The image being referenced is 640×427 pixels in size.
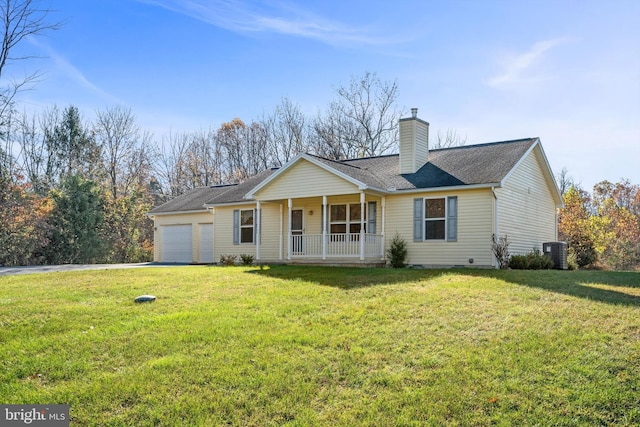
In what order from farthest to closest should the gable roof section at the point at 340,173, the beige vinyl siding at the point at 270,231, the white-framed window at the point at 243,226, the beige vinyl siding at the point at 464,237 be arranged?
the white-framed window at the point at 243,226, the beige vinyl siding at the point at 270,231, the gable roof section at the point at 340,173, the beige vinyl siding at the point at 464,237

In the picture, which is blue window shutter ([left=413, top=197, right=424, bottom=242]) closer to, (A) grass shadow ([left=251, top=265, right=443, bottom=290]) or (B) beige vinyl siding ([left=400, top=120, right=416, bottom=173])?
(B) beige vinyl siding ([left=400, top=120, right=416, bottom=173])

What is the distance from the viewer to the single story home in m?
16.4

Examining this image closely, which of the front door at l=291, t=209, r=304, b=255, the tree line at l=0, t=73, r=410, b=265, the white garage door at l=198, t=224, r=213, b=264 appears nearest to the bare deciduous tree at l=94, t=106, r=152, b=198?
the tree line at l=0, t=73, r=410, b=265

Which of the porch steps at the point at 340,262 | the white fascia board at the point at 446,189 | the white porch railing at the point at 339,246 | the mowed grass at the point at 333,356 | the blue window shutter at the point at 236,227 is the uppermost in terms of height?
the white fascia board at the point at 446,189

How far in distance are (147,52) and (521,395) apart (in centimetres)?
1646

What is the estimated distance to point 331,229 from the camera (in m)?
19.3

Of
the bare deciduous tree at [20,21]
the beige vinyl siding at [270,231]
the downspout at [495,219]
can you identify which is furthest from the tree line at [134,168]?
the beige vinyl siding at [270,231]

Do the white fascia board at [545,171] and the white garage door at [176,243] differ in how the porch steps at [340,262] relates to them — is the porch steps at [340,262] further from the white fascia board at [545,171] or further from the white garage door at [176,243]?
the white garage door at [176,243]

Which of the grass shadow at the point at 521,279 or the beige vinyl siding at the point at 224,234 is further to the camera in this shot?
the beige vinyl siding at the point at 224,234

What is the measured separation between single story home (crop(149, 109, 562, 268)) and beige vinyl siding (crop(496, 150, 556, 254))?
0.12ft

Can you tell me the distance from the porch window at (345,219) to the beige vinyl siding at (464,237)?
6.28 ft

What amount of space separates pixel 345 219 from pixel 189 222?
9027 mm

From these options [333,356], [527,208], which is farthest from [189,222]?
[333,356]

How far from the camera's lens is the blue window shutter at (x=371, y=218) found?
18.3m
